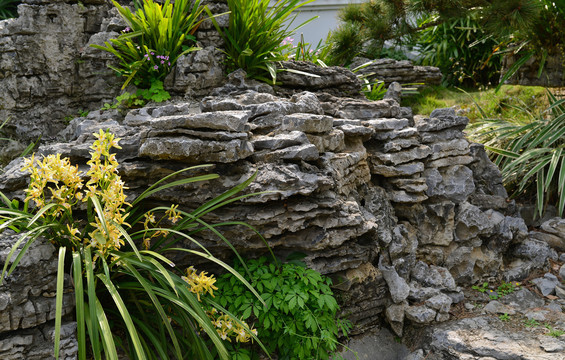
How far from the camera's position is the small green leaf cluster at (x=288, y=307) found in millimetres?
3109

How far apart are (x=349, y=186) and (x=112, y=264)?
1.95m

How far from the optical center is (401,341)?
3.84 meters

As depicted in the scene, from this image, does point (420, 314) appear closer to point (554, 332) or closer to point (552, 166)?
point (554, 332)

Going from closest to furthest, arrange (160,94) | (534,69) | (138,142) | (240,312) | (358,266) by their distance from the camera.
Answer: (240,312), (138,142), (358,266), (160,94), (534,69)

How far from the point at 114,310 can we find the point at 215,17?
9.56 ft

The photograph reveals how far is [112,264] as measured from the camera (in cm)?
275

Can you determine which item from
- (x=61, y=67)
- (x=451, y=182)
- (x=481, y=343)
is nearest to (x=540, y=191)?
(x=451, y=182)

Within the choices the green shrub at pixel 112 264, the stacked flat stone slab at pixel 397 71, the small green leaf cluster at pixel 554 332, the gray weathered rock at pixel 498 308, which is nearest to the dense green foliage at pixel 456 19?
the stacked flat stone slab at pixel 397 71

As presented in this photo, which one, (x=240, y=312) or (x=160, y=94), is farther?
(x=160, y=94)

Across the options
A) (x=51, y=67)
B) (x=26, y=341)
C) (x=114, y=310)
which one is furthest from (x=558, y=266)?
(x=51, y=67)

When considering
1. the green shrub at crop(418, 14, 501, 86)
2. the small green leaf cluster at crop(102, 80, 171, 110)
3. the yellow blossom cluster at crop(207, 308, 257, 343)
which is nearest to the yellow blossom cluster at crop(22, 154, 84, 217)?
the yellow blossom cluster at crop(207, 308, 257, 343)

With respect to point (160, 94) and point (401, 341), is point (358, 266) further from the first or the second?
point (160, 94)

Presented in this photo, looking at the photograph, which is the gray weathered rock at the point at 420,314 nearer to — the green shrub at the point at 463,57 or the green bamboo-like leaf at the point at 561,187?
the green bamboo-like leaf at the point at 561,187

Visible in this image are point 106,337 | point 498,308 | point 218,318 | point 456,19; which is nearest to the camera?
point 106,337
